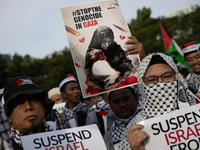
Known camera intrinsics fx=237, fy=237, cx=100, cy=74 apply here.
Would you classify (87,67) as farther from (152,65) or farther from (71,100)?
(71,100)

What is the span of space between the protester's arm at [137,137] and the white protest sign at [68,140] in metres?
0.44

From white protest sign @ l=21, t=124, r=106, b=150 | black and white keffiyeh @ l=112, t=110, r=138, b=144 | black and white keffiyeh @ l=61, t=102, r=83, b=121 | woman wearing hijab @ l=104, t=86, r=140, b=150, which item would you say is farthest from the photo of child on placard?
black and white keffiyeh @ l=61, t=102, r=83, b=121

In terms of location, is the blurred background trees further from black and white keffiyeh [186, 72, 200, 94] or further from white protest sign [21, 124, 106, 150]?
white protest sign [21, 124, 106, 150]

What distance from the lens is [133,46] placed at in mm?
3080

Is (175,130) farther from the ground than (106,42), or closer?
closer

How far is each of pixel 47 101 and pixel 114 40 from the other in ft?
3.78

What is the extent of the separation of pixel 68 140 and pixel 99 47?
48.8 inches

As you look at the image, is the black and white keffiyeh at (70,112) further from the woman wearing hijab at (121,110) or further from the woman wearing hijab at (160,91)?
the woman wearing hijab at (160,91)

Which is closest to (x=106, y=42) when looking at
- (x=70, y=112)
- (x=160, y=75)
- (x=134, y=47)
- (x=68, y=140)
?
(x=134, y=47)

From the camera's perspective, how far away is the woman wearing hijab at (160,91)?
7.71 ft

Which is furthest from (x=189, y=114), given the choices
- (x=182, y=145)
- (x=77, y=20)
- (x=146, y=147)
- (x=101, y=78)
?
(x=77, y=20)

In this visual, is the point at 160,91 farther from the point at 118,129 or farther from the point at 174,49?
the point at 174,49

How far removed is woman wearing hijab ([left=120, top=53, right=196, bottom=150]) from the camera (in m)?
2.35

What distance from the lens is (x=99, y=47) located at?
304 centimetres
